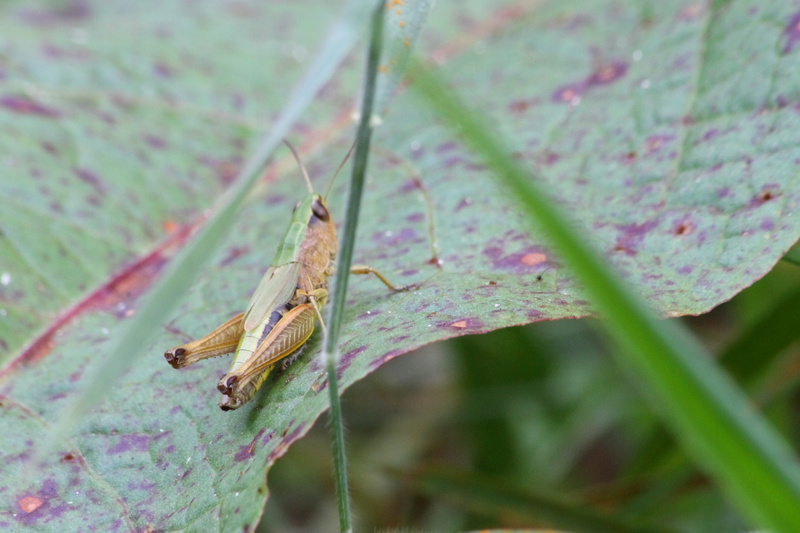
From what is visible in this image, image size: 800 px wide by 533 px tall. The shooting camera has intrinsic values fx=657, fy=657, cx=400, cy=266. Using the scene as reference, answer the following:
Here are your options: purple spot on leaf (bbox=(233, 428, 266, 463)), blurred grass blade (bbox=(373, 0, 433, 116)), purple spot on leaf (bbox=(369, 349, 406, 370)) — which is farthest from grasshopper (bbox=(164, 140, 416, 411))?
blurred grass blade (bbox=(373, 0, 433, 116))

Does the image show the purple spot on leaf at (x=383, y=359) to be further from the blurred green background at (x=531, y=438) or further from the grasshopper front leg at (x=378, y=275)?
the blurred green background at (x=531, y=438)

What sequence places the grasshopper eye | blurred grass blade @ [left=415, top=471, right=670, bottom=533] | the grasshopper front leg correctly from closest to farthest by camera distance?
the grasshopper front leg, the grasshopper eye, blurred grass blade @ [left=415, top=471, right=670, bottom=533]

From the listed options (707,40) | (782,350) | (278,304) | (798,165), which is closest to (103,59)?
(278,304)

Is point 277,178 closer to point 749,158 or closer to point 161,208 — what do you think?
point 161,208

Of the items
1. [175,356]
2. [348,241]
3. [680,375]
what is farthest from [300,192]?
[680,375]

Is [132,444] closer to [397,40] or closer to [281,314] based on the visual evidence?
[281,314]

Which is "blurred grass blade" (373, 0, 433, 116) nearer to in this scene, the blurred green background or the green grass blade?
the green grass blade

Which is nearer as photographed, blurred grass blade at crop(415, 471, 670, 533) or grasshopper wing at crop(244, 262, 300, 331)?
grasshopper wing at crop(244, 262, 300, 331)
